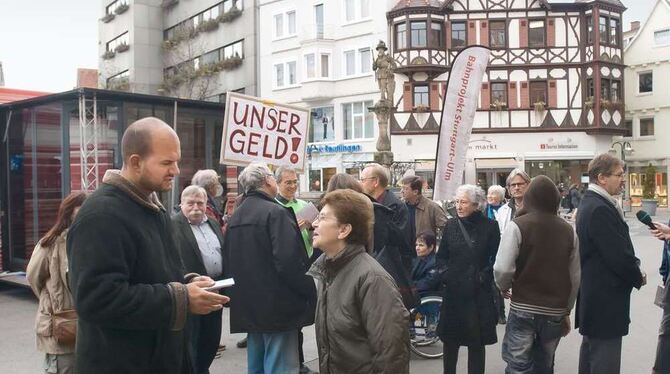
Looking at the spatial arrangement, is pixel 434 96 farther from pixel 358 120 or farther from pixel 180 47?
pixel 180 47

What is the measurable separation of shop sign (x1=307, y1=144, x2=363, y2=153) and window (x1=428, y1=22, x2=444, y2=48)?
6.89m

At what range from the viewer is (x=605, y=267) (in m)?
4.55

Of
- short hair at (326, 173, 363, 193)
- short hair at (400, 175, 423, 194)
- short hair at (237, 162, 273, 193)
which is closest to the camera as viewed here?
short hair at (237, 162, 273, 193)

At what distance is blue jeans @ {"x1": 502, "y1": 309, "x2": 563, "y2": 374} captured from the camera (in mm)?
4500

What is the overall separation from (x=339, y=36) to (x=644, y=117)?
19.5 m

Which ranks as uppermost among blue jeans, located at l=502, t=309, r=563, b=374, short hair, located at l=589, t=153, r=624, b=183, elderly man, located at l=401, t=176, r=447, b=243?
short hair, located at l=589, t=153, r=624, b=183

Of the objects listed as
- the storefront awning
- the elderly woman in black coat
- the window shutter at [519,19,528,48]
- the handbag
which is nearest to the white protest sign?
the elderly woman in black coat

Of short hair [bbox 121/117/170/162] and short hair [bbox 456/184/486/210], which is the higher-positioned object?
short hair [bbox 121/117/170/162]

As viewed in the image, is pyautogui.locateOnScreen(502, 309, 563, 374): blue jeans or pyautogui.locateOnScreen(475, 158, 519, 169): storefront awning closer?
pyautogui.locateOnScreen(502, 309, 563, 374): blue jeans

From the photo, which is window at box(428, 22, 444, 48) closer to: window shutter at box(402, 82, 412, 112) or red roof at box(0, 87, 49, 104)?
window shutter at box(402, 82, 412, 112)

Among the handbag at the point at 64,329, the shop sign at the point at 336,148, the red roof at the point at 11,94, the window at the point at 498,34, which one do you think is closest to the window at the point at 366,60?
the shop sign at the point at 336,148

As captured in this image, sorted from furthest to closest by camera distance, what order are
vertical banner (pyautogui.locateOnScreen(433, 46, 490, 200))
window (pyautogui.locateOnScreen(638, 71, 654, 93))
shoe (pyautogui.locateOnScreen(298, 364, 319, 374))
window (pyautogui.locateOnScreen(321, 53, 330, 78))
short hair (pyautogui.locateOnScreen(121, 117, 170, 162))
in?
window (pyautogui.locateOnScreen(638, 71, 654, 93)), window (pyautogui.locateOnScreen(321, 53, 330, 78)), vertical banner (pyautogui.locateOnScreen(433, 46, 490, 200)), shoe (pyautogui.locateOnScreen(298, 364, 319, 374)), short hair (pyautogui.locateOnScreen(121, 117, 170, 162))

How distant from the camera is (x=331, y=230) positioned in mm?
3217

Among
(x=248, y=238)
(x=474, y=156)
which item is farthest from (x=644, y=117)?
(x=248, y=238)
